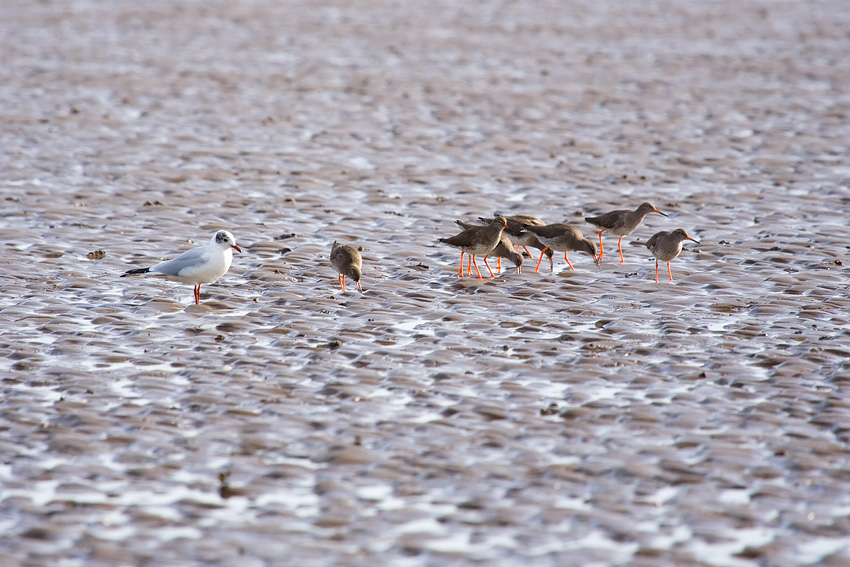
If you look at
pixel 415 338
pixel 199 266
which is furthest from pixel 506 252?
pixel 199 266

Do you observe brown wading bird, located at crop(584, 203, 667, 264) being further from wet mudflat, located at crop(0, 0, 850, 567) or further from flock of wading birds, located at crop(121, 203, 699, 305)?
wet mudflat, located at crop(0, 0, 850, 567)

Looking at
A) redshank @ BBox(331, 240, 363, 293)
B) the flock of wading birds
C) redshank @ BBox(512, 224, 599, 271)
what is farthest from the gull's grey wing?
redshank @ BBox(512, 224, 599, 271)

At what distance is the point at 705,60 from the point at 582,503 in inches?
1070

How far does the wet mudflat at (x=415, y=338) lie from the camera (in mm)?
7746

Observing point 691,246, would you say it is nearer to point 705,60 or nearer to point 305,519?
point 305,519

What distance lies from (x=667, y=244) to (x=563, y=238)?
1.36 metres

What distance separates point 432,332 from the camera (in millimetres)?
11766

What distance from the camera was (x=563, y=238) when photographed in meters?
14.1

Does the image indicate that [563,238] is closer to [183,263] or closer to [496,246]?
[496,246]

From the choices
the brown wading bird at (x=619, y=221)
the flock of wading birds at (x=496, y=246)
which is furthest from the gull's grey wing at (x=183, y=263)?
the brown wading bird at (x=619, y=221)

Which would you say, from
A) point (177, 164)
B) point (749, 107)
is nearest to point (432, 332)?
point (177, 164)

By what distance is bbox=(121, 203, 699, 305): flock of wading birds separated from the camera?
1258 centimetres

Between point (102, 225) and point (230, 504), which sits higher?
point (102, 225)

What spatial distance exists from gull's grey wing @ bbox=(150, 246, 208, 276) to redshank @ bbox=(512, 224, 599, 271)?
14.8 feet
